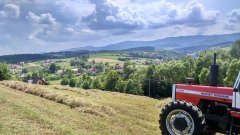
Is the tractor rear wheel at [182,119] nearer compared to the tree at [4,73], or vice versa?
the tractor rear wheel at [182,119]

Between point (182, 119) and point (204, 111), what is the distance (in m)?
0.93

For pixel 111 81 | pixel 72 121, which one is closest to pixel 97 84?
pixel 111 81

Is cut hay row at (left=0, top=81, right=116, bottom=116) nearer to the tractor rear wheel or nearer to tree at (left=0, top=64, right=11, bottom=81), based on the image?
the tractor rear wheel

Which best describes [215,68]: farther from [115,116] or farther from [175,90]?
[115,116]

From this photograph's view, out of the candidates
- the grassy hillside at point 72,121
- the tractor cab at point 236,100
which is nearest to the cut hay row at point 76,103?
the grassy hillside at point 72,121

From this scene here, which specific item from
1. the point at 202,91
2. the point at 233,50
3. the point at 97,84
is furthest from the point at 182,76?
the point at 202,91

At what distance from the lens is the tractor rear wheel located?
10625 millimetres

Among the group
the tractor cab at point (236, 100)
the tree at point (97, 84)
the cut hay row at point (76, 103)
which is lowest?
the tree at point (97, 84)

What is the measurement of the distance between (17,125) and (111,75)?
3489 inches

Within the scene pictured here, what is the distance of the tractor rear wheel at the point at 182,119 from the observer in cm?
1062

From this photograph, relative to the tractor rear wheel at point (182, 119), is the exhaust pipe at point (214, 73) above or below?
above

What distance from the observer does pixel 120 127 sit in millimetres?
13906

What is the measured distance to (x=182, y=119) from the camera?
1103 cm

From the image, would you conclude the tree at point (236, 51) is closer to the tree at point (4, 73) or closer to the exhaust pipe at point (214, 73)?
the tree at point (4, 73)
